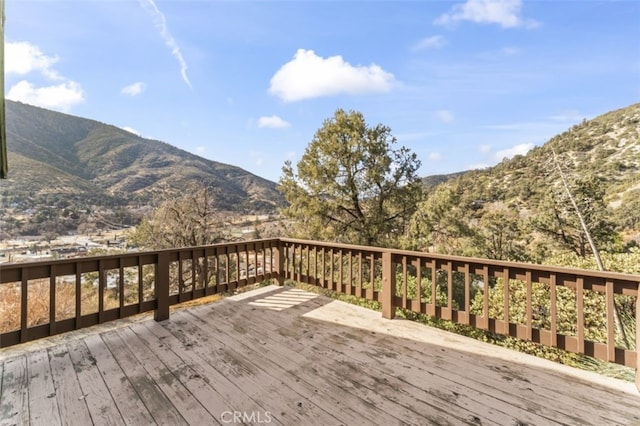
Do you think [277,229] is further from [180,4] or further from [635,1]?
[635,1]

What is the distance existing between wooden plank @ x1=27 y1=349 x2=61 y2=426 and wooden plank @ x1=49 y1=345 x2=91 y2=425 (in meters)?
0.03

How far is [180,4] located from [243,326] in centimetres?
615

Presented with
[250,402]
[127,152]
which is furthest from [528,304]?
[127,152]

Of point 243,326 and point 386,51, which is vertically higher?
point 386,51

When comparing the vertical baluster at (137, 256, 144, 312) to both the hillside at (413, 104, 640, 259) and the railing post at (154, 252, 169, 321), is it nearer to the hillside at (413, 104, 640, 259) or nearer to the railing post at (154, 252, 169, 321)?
the railing post at (154, 252, 169, 321)

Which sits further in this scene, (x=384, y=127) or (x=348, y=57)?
(x=384, y=127)

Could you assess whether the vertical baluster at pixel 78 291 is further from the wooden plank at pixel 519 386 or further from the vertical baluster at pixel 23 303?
the wooden plank at pixel 519 386

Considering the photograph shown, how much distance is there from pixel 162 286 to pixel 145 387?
1455 mm

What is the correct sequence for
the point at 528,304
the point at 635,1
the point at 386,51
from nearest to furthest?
1. the point at 528,304
2. the point at 635,1
3. the point at 386,51

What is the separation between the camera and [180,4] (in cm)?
534

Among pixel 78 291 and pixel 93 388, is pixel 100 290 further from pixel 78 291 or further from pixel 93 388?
pixel 93 388

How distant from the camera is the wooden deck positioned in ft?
5.51

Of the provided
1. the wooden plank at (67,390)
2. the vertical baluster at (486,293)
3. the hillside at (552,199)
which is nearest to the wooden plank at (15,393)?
the wooden plank at (67,390)

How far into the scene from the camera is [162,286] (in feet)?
10.6
